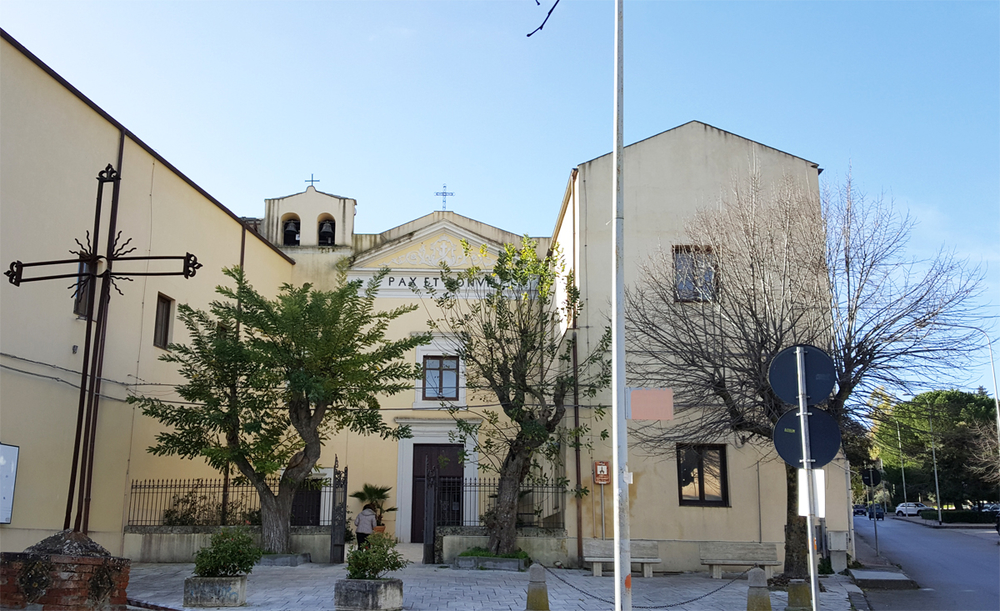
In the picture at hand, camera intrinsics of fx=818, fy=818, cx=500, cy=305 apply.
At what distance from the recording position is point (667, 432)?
51.6 feet

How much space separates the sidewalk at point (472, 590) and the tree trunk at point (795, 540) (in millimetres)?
522

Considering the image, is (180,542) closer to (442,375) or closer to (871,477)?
(442,375)

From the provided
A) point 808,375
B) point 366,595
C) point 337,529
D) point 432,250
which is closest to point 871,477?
point 432,250

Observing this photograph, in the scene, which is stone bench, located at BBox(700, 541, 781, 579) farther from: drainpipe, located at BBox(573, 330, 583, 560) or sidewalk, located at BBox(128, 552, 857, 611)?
drainpipe, located at BBox(573, 330, 583, 560)

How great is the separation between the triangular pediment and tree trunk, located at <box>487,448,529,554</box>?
378 inches

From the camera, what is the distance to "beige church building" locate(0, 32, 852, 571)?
1462 cm

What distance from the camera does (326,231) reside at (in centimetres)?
2752

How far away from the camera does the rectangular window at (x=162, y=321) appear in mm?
19719

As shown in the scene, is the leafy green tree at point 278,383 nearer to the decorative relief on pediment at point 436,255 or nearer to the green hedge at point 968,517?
the decorative relief on pediment at point 436,255

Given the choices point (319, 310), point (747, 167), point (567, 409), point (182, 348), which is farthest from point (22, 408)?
point (747, 167)

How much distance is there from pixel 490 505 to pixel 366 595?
27.3ft

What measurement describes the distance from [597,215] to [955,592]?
10.2 meters

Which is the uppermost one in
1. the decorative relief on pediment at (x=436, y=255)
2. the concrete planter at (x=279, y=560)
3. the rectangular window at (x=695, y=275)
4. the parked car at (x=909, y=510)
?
the decorative relief on pediment at (x=436, y=255)

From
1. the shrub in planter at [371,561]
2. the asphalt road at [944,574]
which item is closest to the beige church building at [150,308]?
the asphalt road at [944,574]
